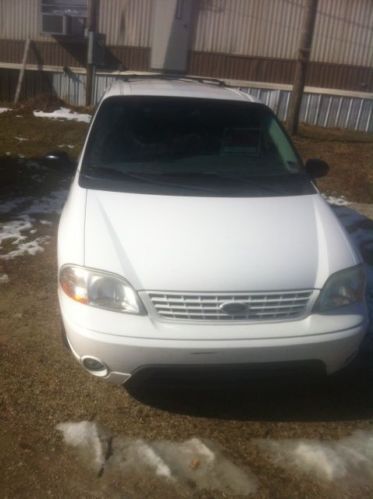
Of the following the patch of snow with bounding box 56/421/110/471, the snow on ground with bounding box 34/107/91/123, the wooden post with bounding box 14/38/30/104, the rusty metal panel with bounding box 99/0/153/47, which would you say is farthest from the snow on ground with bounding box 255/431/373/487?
the wooden post with bounding box 14/38/30/104

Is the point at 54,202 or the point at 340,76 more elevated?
the point at 340,76

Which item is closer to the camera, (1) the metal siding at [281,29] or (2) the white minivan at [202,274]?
(2) the white minivan at [202,274]

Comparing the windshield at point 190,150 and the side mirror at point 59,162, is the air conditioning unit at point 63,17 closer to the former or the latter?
the side mirror at point 59,162

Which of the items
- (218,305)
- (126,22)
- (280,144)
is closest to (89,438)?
(218,305)

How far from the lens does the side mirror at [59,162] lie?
14.5 ft

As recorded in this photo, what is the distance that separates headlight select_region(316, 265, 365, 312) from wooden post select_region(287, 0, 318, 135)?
7.47 meters

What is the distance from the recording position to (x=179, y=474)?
2654 mm

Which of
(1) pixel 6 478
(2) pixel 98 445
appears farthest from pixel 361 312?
(1) pixel 6 478

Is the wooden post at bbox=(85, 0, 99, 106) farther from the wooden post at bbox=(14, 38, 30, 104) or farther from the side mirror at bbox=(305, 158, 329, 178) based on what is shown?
the side mirror at bbox=(305, 158, 329, 178)

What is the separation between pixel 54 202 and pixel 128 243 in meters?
4.24

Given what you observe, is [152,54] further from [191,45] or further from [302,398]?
[302,398]

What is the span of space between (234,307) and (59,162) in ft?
8.00

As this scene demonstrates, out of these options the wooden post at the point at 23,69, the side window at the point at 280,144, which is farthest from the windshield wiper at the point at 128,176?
the wooden post at the point at 23,69

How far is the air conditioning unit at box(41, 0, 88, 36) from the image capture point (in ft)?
40.5
